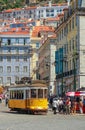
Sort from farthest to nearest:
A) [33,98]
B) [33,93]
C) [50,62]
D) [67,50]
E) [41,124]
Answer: [50,62]
[67,50]
[33,93]
[33,98]
[41,124]

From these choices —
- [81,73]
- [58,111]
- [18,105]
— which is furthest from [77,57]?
[18,105]

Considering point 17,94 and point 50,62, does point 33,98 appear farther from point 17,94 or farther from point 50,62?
point 50,62

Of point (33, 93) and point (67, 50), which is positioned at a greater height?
point (33, 93)

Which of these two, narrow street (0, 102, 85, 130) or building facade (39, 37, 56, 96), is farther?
building facade (39, 37, 56, 96)

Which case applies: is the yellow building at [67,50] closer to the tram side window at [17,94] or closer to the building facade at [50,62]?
the building facade at [50,62]

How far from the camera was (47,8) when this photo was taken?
7662 inches

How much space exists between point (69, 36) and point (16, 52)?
58329 millimetres

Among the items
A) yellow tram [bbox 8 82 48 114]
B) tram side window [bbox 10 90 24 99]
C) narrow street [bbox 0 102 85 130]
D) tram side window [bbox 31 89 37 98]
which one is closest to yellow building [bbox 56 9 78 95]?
tram side window [bbox 10 90 24 99]

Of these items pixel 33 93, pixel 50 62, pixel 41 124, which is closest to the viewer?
pixel 41 124

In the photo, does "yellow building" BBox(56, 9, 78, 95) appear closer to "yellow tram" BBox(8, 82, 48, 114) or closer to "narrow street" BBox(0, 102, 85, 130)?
"yellow tram" BBox(8, 82, 48, 114)

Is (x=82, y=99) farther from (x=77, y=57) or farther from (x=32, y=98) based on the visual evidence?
(x=77, y=57)

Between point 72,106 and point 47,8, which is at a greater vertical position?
point 72,106

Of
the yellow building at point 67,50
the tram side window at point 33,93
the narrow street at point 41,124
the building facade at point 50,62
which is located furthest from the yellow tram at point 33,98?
the building facade at point 50,62

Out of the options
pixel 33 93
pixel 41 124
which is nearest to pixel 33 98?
pixel 33 93
